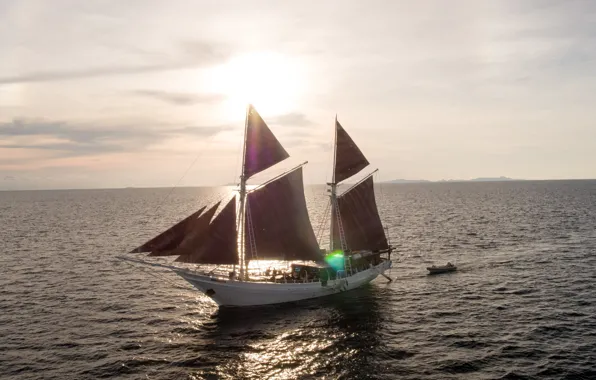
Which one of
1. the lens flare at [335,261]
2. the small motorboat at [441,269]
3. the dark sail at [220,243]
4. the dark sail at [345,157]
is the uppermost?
the dark sail at [345,157]

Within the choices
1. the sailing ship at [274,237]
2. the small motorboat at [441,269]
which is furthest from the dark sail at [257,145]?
the small motorboat at [441,269]

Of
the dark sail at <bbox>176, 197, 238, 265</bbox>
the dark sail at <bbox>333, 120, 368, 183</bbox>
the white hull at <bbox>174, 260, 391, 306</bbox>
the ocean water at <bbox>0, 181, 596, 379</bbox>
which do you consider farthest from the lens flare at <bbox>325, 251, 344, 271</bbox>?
the dark sail at <bbox>176, 197, 238, 265</bbox>

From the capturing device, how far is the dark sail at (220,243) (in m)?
41.8

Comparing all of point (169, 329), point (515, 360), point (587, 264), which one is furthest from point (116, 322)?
point (587, 264)

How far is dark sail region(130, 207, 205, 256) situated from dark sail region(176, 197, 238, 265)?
6.69 feet

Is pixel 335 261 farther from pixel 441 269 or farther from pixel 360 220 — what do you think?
pixel 441 269

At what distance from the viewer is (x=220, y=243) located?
4297 centimetres

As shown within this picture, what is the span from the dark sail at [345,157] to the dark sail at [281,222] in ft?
18.9

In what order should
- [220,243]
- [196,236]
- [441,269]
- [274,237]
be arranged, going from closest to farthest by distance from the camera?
[196,236], [220,243], [274,237], [441,269]

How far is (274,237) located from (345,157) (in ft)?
44.6

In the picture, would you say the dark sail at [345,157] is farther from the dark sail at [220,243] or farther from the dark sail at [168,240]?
the dark sail at [168,240]

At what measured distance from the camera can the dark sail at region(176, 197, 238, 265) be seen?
41.8m

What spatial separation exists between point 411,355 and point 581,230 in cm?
7654

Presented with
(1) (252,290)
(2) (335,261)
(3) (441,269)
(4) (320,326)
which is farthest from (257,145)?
(3) (441,269)
